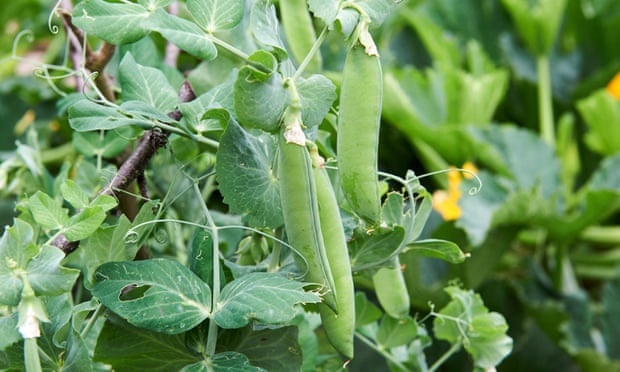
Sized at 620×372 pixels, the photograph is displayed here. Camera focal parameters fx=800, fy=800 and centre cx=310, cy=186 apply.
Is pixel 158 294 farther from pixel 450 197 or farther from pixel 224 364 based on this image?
pixel 450 197

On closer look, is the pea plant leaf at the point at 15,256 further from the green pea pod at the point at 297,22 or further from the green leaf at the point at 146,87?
the green pea pod at the point at 297,22

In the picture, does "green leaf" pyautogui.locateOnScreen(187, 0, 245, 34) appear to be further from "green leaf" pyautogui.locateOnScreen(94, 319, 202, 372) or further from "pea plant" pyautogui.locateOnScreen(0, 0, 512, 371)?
"green leaf" pyautogui.locateOnScreen(94, 319, 202, 372)

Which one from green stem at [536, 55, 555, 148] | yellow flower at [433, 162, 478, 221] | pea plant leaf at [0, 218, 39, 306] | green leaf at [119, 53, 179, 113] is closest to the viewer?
pea plant leaf at [0, 218, 39, 306]

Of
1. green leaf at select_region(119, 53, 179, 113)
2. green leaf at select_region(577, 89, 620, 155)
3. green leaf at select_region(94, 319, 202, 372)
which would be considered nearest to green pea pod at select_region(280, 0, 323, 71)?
green leaf at select_region(119, 53, 179, 113)

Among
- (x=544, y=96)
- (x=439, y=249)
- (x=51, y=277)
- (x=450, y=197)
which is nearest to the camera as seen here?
(x=51, y=277)

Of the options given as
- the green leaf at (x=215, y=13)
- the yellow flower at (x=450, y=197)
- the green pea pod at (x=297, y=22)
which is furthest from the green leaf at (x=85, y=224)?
the yellow flower at (x=450, y=197)

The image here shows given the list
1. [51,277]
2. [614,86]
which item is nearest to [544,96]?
[614,86]

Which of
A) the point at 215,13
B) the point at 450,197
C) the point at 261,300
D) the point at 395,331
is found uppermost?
the point at 215,13

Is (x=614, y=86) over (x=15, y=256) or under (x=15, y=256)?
under
